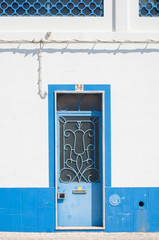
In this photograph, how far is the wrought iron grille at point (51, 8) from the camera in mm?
5852

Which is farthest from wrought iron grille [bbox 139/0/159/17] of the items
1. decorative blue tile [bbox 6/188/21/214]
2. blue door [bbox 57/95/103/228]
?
decorative blue tile [bbox 6/188/21/214]

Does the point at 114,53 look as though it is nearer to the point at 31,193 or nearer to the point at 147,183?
the point at 147,183

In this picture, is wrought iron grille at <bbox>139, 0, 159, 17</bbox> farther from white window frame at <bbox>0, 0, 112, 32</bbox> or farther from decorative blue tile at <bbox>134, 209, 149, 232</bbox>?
decorative blue tile at <bbox>134, 209, 149, 232</bbox>

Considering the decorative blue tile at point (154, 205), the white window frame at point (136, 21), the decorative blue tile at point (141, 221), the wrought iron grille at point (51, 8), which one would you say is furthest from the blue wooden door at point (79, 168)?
the wrought iron grille at point (51, 8)

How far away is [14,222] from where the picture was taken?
18.6 ft

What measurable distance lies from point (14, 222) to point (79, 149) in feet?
5.32

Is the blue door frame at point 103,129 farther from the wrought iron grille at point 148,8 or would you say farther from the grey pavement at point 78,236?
the wrought iron grille at point 148,8

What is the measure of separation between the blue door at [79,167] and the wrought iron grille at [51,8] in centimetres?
148

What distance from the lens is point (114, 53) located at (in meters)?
5.69

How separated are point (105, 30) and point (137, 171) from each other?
7.93 ft

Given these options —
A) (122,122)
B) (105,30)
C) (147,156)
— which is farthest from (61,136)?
(105,30)

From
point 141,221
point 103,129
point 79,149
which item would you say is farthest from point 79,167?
point 141,221

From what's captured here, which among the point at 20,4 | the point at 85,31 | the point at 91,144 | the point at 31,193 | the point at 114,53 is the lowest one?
the point at 31,193

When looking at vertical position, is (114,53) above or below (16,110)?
above
